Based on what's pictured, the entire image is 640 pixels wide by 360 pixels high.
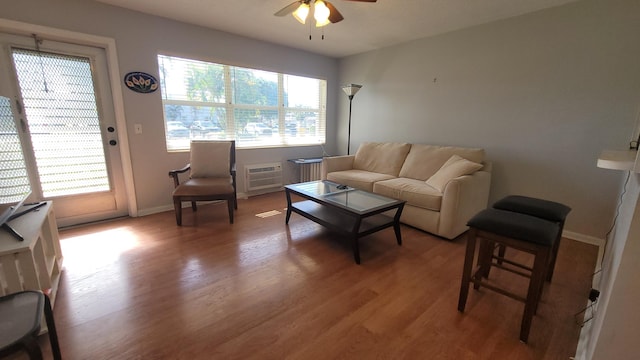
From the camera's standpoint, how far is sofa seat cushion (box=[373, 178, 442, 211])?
273 centimetres

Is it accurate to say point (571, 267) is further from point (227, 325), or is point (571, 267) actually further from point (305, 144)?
point (305, 144)

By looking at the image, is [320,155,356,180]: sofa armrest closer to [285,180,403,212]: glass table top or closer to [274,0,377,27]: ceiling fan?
[285,180,403,212]: glass table top

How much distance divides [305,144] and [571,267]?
377 centimetres

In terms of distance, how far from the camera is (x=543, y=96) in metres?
2.77

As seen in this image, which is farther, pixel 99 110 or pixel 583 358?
pixel 99 110

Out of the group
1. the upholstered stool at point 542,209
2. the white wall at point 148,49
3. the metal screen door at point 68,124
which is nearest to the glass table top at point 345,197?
the upholstered stool at point 542,209

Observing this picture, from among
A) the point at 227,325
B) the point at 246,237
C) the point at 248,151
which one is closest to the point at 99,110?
the point at 248,151

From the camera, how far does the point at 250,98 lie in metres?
4.04

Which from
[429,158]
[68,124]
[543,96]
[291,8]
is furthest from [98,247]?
[543,96]

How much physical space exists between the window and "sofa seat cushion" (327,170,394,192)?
1.32 m

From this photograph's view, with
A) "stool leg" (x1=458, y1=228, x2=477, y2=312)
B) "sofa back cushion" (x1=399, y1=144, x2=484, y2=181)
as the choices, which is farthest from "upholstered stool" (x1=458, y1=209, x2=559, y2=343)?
"sofa back cushion" (x1=399, y1=144, x2=484, y2=181)

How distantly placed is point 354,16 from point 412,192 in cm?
204

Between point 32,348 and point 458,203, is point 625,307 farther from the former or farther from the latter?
point 32,348

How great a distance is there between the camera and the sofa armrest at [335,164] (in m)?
3.82
